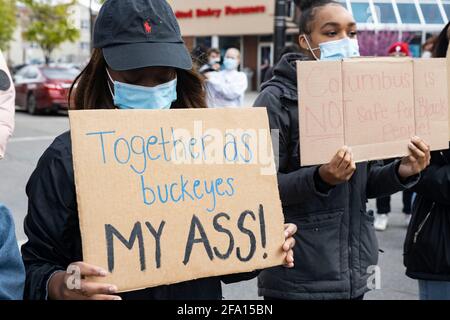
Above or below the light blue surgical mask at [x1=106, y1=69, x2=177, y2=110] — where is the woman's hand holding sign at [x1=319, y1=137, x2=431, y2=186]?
below

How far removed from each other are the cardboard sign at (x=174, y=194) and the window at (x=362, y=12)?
9.08ft

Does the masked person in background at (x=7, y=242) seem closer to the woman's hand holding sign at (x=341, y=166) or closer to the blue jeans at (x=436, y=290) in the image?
the woman's hand holding sign at (x=341, y=166)

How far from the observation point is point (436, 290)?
3.05 meters

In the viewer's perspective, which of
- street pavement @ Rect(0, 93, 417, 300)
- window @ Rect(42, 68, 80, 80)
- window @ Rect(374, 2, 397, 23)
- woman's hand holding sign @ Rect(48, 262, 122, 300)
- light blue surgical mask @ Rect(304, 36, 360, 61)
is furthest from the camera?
window @ Rect(42, 68, 80, 80)

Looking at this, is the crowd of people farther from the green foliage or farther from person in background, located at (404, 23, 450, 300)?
the green foliage

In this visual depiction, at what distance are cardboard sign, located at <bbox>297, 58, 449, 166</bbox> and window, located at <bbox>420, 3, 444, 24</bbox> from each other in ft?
4.63

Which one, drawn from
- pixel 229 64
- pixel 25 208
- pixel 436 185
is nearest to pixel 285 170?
pixel 436 185

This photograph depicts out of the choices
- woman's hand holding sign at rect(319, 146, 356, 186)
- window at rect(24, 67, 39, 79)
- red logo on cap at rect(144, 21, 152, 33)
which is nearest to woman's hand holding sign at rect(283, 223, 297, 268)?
woman's hand holding sign at rect(319, 146, 356, 186)

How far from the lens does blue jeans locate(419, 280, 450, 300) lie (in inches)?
119

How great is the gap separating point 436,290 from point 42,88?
15.9m

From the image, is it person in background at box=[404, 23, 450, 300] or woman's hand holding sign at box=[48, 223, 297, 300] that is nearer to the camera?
woman's hand holding sign at box=[48, 223, 297, 300]

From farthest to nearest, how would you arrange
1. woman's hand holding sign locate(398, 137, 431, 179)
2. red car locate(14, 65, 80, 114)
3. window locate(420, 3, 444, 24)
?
1. red car locate(14, 65, 80, 114)
2. window locate(420, 3, 444, 24)
3. woman's hand holding sign locate(398, 137, 431, 179)

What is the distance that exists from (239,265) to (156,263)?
0.25m

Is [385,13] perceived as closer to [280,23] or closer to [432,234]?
[432,234]
